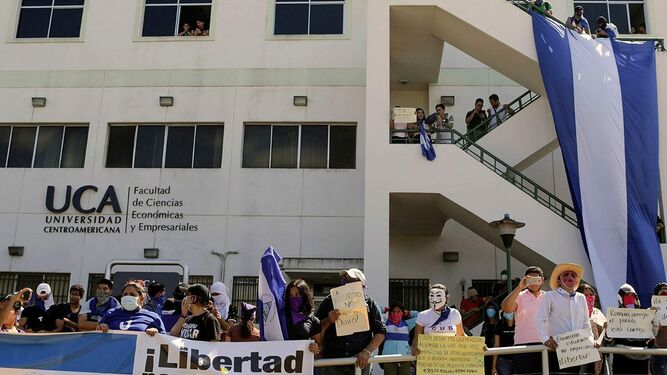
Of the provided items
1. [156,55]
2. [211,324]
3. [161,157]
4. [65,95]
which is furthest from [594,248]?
[65,95]

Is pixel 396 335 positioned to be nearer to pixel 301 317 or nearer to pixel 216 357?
pixel 301 317

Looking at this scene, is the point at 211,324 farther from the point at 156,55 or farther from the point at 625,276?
the point at 156,55

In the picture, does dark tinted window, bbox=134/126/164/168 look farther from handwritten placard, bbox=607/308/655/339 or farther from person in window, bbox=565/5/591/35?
handwritten placard, bbox=607/308/655/339

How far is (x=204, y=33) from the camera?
17406 millimetres

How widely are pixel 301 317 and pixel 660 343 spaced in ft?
13.0

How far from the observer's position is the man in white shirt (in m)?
6.98

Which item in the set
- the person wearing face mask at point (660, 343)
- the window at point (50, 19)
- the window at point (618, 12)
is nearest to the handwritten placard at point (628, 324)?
the person wearing face mask at point (660, 343)

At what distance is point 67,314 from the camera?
28.2 ft

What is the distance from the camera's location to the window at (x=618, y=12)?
1709 cm

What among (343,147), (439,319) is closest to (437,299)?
(439,319)

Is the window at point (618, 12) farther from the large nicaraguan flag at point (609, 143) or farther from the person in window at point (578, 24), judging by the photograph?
the large nicaraguan flag at point (609, 143)

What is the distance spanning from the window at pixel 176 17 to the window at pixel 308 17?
197 cm

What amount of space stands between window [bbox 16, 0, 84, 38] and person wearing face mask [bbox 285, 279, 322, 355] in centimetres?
1336

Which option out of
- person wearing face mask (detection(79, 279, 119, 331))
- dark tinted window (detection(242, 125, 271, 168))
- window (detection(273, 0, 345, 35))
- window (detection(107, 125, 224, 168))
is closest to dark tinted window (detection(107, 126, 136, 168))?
window (detection(107, 125, 224, 168))
